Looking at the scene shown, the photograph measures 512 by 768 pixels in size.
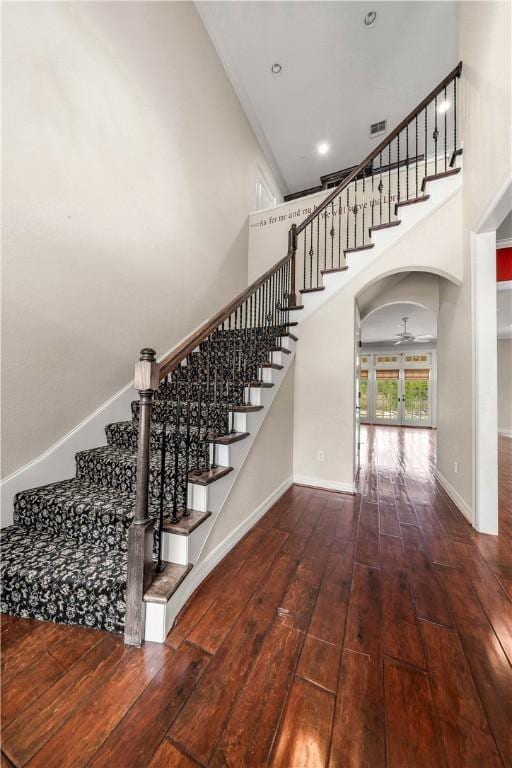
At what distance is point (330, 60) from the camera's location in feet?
12.6

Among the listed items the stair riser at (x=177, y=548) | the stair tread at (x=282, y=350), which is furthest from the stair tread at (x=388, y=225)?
the stair riser at (x=177, y=548)

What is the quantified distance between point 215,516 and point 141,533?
0.59 metres

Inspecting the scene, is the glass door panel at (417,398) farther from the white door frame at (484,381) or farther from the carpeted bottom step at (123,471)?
the carpeted bottom step at (123,471)

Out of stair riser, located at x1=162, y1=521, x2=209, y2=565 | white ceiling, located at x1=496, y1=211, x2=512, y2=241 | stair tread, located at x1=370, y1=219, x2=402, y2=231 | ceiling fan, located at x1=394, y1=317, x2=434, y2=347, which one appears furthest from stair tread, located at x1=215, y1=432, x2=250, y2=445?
ceiling fan, located at x1=394, y1=317, x2=434, y2=347

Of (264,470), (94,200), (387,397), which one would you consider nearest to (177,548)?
(264,470)

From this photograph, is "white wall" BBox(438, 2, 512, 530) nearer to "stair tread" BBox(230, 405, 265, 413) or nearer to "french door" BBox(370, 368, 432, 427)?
"stair tread" BBox(230, 405, 265, 413)

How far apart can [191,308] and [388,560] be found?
305 cm

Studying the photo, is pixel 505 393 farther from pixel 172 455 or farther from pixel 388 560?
pixel 172 455

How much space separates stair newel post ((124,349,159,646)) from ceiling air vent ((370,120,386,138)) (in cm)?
593

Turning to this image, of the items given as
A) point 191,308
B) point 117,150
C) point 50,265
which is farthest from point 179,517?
point 117,150

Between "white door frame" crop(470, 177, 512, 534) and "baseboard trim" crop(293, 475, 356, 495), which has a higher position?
"white door frame" crop(470, 177, 512, 534)

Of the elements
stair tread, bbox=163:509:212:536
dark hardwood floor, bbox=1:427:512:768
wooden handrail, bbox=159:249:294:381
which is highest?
wooden handrail, bbox=159:249:294:381

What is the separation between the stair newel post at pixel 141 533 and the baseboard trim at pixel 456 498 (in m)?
2.64

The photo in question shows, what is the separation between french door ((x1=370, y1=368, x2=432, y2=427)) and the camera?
989 centimetres
